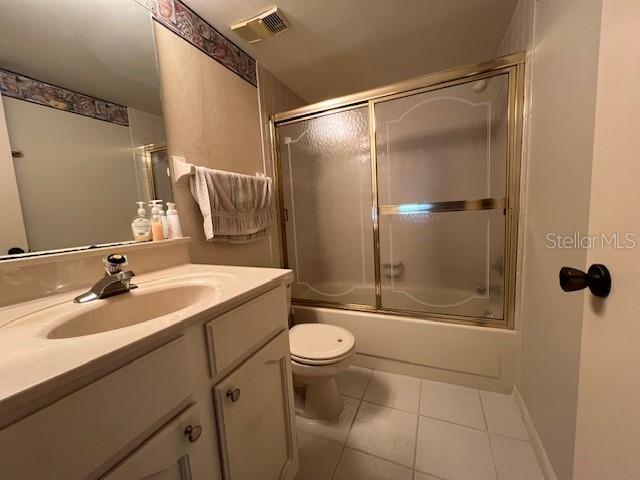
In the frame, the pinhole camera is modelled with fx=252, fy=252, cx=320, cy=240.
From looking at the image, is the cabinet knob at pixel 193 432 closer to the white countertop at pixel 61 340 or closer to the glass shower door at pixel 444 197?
the white countertop at pixel 61 340

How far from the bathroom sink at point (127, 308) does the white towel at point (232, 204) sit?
1.54 ft

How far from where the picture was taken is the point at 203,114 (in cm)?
132

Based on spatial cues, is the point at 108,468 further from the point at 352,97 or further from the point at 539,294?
the point at 352,97

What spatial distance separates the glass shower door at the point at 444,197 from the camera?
1.42 metres

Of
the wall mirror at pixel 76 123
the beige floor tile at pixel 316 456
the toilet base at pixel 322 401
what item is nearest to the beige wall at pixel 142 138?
the wall mirror at pixel 76 123

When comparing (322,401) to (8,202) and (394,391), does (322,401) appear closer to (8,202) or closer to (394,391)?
(394,391)

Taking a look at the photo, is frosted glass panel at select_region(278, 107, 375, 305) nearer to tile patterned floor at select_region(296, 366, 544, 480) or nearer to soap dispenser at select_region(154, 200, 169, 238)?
tile patterned floor at select_region(296, 366, 544, 480)

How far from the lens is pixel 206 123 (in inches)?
52.6

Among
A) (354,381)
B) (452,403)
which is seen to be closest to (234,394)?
(354,381)

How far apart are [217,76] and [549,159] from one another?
5.34ft

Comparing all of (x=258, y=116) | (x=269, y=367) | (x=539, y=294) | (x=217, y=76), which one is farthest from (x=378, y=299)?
(x=217, y=76)

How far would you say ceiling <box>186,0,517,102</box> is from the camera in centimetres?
127

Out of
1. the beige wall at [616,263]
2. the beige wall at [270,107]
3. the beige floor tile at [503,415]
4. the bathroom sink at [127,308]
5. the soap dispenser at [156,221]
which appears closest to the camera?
the beige wall at [616,263]

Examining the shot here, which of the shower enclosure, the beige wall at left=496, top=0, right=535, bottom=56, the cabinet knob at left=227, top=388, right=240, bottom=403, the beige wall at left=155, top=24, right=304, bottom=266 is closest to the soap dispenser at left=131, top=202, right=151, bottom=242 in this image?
the beige wall at left=155, top=24, right=304, bottom=266
